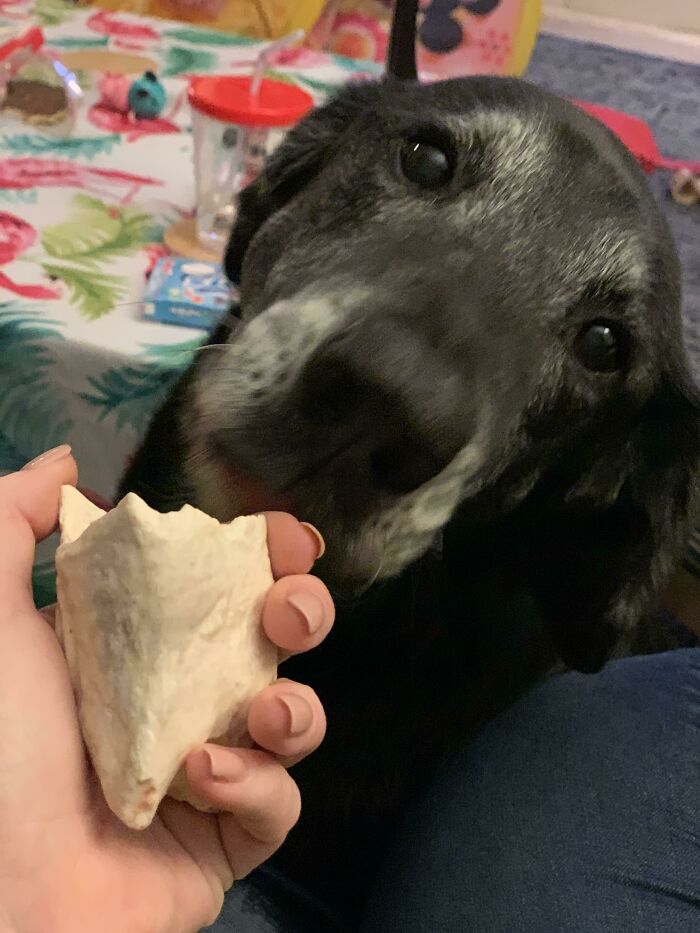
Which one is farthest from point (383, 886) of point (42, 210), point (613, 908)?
point (42, 210)

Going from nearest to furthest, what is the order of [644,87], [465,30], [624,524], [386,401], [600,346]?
[386,401], [600,346], [624,524], [465,30], [644,87]

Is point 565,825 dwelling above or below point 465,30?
below

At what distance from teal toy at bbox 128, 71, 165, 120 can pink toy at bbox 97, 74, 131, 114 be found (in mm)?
15

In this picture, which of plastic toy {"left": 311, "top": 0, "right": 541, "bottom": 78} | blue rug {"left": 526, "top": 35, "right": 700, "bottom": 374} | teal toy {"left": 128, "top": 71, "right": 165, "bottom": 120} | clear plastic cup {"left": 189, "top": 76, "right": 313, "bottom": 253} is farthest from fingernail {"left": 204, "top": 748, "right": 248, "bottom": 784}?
plastic toy {"left": 311, "top": 0, "right": 541, "bottom": 78}

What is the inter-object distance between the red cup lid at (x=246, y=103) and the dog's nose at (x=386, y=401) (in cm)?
72

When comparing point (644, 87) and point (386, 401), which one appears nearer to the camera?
point (386, 401)

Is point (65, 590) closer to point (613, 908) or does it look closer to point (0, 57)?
point (613, 908)

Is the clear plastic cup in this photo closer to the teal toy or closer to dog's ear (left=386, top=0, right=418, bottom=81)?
the teal toy

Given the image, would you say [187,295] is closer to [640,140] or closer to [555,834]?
[555,834]

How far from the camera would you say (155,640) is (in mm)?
583

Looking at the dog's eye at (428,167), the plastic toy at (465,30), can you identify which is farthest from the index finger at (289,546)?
the plastic toy at (465,30)

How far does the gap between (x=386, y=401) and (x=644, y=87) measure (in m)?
4.01

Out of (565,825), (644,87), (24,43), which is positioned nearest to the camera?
(565,825)

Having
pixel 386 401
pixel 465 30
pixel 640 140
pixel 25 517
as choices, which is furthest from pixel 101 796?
pixel 465 30
